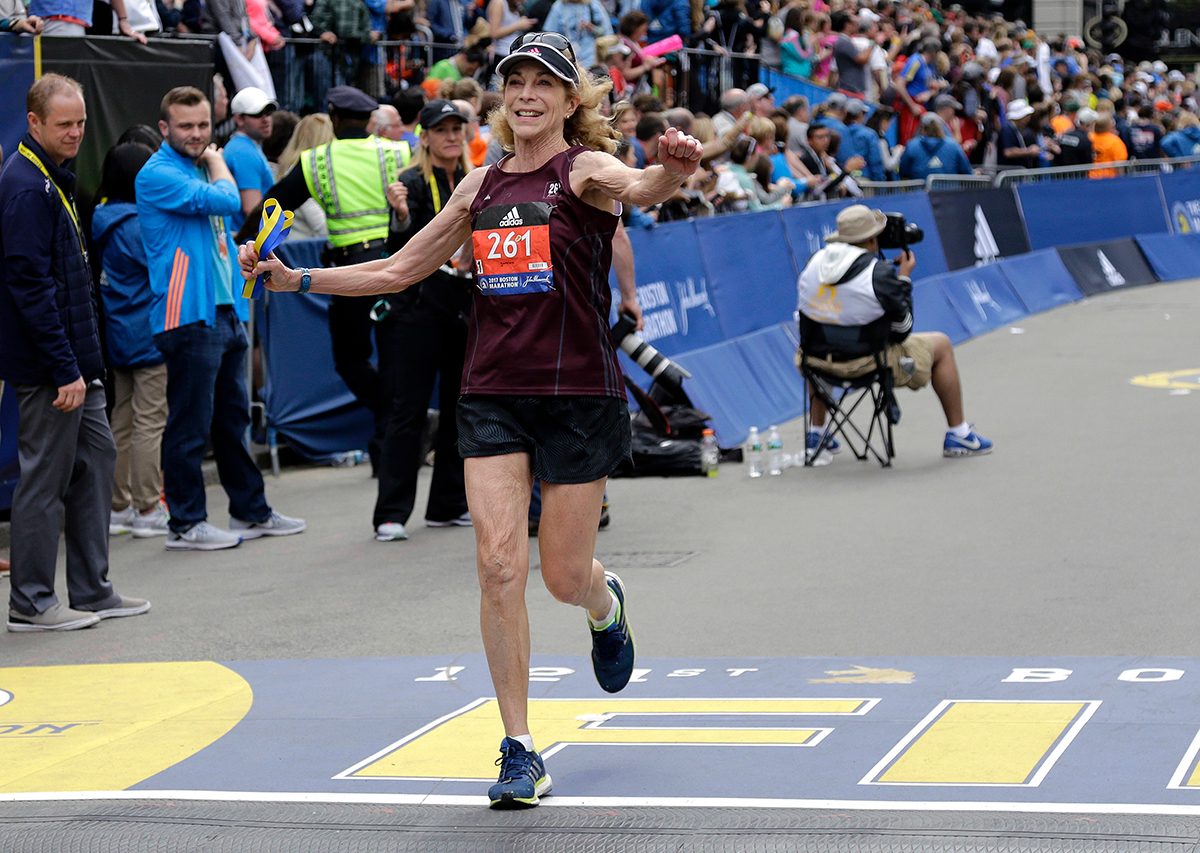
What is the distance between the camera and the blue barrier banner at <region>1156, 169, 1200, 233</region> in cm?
2583

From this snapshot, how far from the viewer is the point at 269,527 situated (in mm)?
9766

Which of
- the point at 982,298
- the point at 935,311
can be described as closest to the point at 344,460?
the point at 935,311

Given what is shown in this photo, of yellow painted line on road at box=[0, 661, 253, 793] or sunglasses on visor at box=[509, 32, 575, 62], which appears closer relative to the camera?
sunglasses on visor at box=[509, 32, 575, 62]

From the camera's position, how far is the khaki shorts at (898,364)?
11.2 meters

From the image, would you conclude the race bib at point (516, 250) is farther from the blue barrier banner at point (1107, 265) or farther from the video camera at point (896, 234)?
the blue barrier banner at point (1107, 265)

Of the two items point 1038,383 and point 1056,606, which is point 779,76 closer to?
point 1038,383

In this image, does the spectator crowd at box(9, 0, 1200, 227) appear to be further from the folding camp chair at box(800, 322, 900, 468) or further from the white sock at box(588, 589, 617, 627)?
the white sock at box(588, 589, 617, 627)

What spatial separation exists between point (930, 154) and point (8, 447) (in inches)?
571

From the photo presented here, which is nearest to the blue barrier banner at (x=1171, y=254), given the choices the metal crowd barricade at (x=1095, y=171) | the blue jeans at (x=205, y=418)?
the metal crowd barricade at (x=1095, y=171)

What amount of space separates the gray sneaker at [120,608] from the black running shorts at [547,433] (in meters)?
3.35

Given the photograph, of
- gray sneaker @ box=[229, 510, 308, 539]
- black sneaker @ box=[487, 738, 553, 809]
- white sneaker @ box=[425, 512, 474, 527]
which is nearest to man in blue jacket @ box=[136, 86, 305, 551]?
gray sneaker @ box=[229, 510, 308, 539]

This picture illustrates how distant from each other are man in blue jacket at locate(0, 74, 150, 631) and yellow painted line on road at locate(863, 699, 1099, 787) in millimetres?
3933

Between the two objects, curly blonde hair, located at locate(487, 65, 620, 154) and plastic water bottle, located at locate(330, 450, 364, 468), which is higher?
curly blonde hair, located at locate(487, 65, 620, 154)

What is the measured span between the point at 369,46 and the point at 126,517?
25.4 feet
